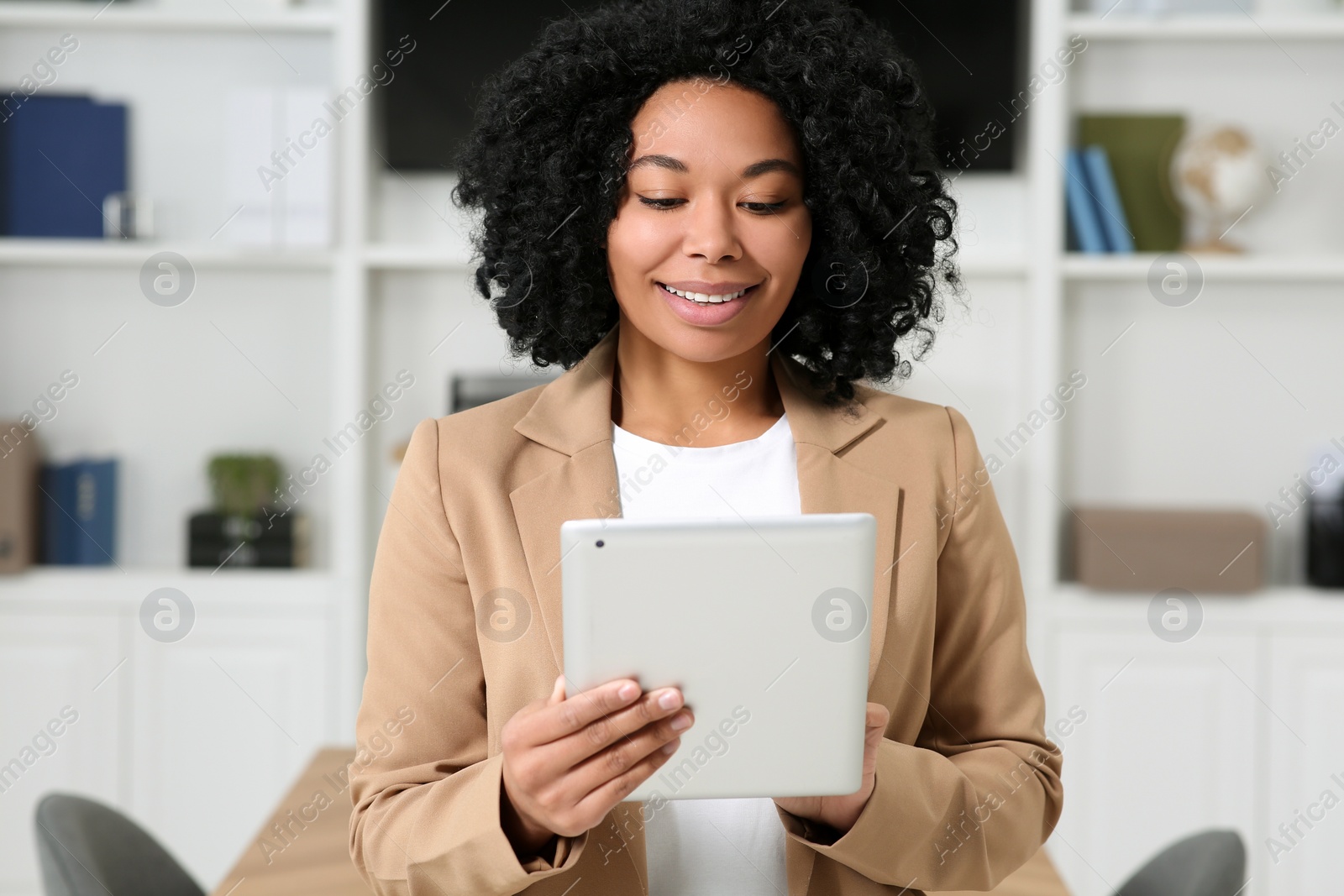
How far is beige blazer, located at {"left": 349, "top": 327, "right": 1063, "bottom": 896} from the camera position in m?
1.14

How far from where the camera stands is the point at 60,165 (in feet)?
9.98

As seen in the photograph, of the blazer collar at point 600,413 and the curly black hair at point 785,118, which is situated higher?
the curly black hair at point 785,118

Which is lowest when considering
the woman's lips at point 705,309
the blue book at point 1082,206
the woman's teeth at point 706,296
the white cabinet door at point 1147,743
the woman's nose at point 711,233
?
the white cabinet door at point 1147,743

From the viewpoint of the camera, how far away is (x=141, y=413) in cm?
321

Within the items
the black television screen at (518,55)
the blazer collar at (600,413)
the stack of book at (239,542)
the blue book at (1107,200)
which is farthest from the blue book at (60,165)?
the blue book at (1107,200)

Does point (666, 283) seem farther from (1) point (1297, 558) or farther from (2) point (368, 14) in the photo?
(1) point (1297, 558)

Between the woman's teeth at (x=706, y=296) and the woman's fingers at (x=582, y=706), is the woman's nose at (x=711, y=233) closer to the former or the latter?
the woman's teeth at (x=706, y=296)

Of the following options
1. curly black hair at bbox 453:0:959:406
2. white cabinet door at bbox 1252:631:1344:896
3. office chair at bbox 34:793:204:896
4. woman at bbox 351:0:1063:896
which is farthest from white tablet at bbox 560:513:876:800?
white cabinet door at bbox 1252:631:1344:896

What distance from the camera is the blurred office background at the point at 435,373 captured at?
2.92m

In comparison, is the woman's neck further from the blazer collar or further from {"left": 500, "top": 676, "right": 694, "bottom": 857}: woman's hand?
{"left": 500, "top": 676, "right": 694, "bottom": 857}: woman's hand

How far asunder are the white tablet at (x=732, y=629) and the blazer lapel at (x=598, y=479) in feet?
0.65

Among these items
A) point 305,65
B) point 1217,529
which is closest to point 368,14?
point 305,65

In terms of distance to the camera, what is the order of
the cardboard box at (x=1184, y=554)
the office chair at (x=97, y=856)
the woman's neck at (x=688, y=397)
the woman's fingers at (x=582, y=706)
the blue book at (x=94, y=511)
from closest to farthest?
the woman's fingers at (x=582, y=706), the woman's neck at (x=688, y=397), the office chair at (x=97, y=856), the cardboard box at (x=1184, y=554), the blue book at (x=94, y=511)

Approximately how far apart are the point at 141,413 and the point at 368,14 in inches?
47.7
